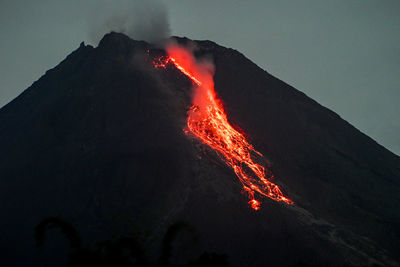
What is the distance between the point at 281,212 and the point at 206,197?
1195 cm

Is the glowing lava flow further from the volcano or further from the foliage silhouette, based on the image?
the foliage silhouette

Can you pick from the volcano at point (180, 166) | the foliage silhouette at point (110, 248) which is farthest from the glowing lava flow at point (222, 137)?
the foliage silhouette at point (110, 248)

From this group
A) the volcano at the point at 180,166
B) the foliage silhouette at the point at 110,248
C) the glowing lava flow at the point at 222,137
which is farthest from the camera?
the glowing lava flow at the point at 222,137

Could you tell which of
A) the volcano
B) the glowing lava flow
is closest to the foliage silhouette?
the volcano

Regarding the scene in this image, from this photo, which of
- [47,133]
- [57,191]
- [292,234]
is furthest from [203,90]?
[292,234]

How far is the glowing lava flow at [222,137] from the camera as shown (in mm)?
78000

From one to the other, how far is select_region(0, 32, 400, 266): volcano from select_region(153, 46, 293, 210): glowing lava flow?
1.96 metres

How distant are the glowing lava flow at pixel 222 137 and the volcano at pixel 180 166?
1.96m

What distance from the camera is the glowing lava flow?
256 ft

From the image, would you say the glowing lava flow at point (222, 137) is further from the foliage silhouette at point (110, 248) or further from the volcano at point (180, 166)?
the foliage silhouette at point (110, 248)

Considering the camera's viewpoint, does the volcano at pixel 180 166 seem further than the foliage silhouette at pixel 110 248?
Yes

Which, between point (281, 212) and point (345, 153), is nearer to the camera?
point (281, 212)

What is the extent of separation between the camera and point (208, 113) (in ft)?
319

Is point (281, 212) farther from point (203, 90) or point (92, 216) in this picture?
point (203, 90)
